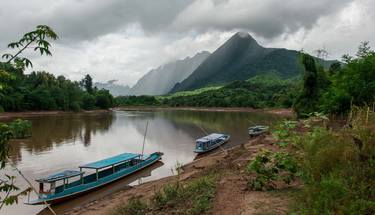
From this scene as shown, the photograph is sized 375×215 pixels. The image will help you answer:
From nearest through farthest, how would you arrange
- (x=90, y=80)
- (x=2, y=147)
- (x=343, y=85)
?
(x=2, y=147) < (x=343, y=85) < (x=90, y=80)

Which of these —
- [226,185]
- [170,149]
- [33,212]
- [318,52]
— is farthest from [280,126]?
[318,52]

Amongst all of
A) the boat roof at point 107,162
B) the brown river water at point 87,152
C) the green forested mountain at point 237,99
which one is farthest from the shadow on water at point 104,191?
the green forested mountain at point 237,99

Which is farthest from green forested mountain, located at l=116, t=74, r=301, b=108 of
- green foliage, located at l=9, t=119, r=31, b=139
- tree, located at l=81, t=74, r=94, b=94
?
green foliage, located at l=9, t=119, r=31, b=139

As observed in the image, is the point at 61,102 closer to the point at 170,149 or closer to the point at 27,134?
the point at 170,149

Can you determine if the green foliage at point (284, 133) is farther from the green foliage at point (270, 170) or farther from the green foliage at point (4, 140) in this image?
the green foliage at point (4, 140)

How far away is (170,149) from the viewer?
105ft

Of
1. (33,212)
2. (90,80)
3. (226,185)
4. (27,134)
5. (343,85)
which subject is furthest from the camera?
(90,80)

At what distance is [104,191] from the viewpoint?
1898 centimetres

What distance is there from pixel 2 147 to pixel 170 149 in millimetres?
28466

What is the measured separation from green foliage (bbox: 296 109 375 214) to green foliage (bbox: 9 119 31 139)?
13.9 feet

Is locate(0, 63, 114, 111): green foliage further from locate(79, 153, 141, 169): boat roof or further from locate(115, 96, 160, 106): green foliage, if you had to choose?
locate(79, 153, 141, 169): boat roof

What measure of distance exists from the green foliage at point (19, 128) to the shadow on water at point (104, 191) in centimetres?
1265

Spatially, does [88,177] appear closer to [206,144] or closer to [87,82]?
[206,144]

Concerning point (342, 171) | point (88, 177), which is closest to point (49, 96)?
point (88, 177)
